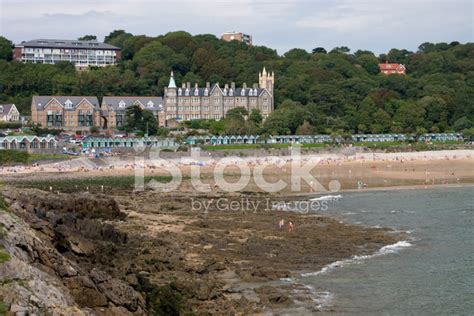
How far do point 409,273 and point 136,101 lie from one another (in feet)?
212

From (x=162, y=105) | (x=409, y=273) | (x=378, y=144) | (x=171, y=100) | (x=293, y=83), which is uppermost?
(x=293, y=83)

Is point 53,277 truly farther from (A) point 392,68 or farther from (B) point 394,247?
(A) point 392,68

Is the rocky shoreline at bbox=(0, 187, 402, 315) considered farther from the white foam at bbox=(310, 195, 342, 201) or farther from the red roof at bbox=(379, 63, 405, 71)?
the red roof at bbox=(379, 63, 405, 71)

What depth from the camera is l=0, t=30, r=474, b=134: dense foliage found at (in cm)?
8506

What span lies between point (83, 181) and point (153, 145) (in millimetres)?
21574

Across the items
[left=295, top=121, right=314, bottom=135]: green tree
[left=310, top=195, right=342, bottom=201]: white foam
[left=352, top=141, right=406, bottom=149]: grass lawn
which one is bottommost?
[left=310, top=195, right=342, bottom=201]: white foam

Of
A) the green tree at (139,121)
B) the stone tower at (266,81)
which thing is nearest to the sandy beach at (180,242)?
the green tree at (139,121)

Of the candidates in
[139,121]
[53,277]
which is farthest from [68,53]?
[53,277]

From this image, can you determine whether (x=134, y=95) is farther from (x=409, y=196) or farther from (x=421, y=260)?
(x=421, y=260)

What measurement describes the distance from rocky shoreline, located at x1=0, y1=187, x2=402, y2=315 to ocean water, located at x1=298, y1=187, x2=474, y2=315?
0.91 metres

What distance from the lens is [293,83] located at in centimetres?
9631

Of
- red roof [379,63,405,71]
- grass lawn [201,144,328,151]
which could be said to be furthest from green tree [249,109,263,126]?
red roof [379,63,405,71]

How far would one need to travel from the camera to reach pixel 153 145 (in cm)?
6881

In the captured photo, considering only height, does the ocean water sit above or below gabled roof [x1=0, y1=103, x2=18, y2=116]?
below
